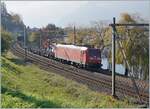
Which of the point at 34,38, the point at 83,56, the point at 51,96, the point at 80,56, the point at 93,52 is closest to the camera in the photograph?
the point at 51,96

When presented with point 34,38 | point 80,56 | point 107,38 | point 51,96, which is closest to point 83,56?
point 80,56

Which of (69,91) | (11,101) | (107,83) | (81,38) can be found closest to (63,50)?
(81,38)

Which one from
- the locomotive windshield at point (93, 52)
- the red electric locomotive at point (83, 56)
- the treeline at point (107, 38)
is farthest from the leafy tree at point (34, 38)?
→ the locomotive windshield at point (93, 52)

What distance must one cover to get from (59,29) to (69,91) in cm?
4596

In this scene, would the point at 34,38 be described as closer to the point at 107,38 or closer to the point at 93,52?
the point at 107,38

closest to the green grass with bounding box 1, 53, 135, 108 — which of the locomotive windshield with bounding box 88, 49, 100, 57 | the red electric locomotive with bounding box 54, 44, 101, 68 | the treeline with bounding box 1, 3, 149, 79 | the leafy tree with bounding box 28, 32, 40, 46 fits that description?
the treeline with bounding box 1, 3, 149, 79

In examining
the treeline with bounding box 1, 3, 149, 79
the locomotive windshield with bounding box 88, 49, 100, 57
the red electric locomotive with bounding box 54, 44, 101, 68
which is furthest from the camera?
the treeline with bounding box 1, 3, 149, 79

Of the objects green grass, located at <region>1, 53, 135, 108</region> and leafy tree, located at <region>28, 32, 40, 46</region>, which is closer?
green grass, located at <region>1, 53, 135, 108</region>

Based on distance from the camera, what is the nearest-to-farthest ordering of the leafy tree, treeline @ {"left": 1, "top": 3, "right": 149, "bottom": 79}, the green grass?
the green grass < treeline @ {"left": 1, "top": 3, "right": 149, "bottom": 79} < the leafy tree

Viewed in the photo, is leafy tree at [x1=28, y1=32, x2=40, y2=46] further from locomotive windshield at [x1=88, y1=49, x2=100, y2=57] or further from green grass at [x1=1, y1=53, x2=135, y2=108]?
green grass at [x1=1, y1=53, x2=135, y2=108]

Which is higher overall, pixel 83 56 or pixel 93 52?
pixel 93 52

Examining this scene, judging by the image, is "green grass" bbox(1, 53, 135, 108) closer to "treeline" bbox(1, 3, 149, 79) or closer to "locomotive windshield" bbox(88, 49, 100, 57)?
"treeline" bbox(1, 3, 149, 79)

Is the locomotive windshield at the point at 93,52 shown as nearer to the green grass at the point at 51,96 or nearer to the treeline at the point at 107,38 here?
the treeline at the point at 107,38

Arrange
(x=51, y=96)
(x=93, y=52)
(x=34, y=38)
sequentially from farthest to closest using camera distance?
(x=34, y=38)
(x=93, y=52)
(x=51, y=96)
